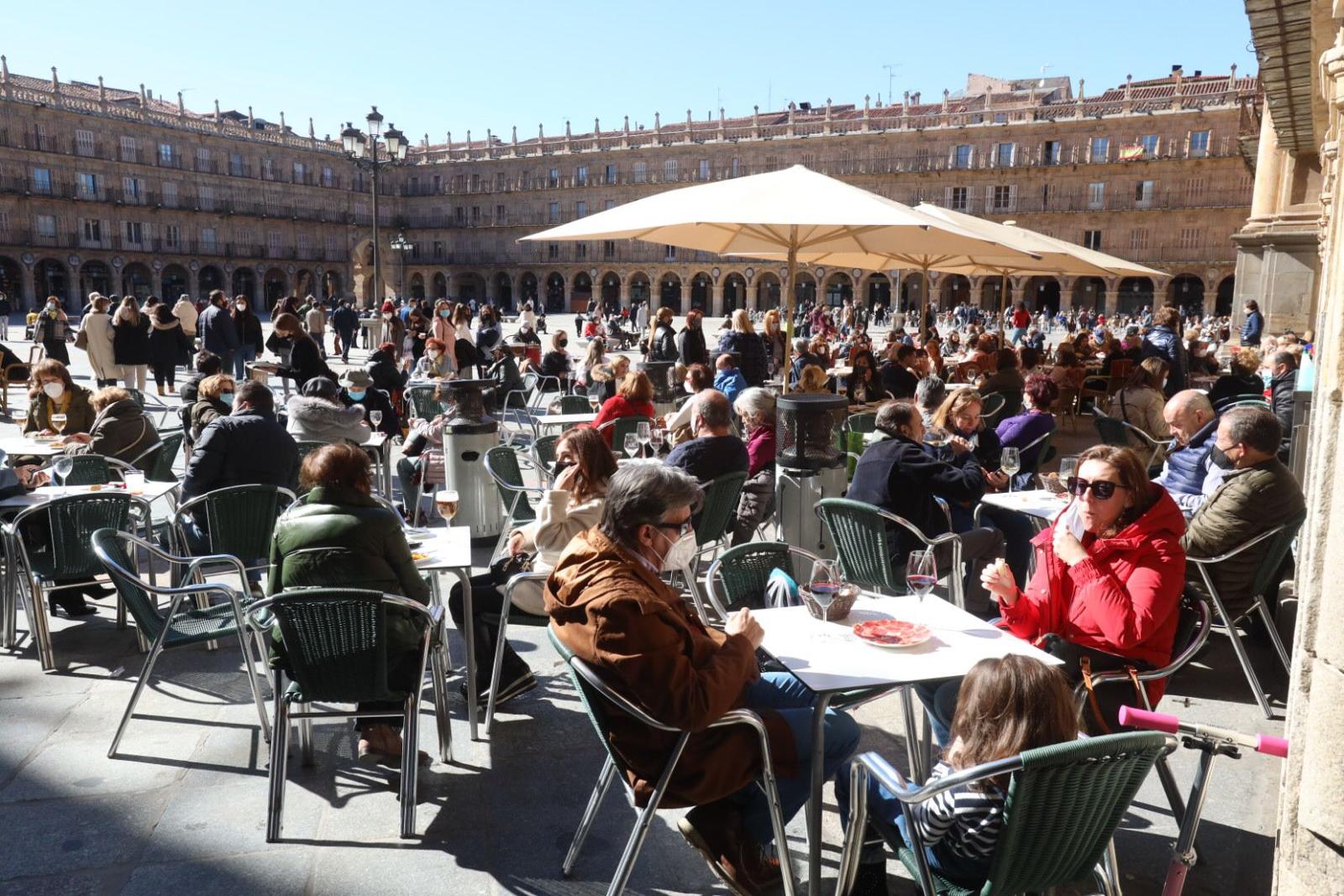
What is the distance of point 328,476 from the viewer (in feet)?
9.51

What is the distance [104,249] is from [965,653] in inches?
1891

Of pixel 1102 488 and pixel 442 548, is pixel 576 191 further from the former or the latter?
pixel 1102 488

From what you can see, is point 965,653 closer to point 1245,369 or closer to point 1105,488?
point 1105,488

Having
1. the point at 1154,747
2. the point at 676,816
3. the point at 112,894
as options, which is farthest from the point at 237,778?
the point at 1154,747

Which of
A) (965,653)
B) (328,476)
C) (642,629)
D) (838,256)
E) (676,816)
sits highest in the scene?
(838,256)

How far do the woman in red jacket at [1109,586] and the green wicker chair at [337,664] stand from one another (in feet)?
4.74

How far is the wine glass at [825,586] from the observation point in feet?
8.48

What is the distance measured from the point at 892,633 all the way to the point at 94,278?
4880 centimetres

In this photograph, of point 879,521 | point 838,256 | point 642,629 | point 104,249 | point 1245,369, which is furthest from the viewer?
point 104,249

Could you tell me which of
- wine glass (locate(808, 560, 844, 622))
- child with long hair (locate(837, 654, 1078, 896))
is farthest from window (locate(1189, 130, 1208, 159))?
child with long hair (locate(837, 654, 1078, 896))

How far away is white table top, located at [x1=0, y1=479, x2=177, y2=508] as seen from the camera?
400 centimetres

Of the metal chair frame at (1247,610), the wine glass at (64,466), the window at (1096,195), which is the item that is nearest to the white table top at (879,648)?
the metal chair frame at (1247,610)

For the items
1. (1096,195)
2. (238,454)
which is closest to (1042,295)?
(1096,195)

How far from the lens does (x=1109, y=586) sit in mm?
2699
